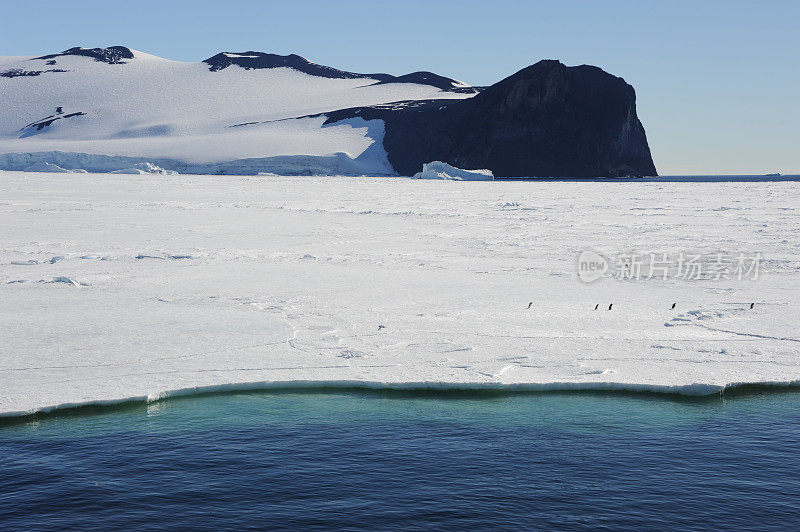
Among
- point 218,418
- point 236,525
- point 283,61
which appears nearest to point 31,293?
point 218,418

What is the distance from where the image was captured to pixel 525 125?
331 feet

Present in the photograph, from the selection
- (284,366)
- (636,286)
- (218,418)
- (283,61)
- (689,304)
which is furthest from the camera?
(283,61)

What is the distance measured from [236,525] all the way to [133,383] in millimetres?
2859

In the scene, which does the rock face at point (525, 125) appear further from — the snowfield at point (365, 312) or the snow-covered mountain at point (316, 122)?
the snowfield at point (365, 312)

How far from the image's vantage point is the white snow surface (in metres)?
80.9

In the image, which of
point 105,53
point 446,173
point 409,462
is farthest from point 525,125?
point 409,462

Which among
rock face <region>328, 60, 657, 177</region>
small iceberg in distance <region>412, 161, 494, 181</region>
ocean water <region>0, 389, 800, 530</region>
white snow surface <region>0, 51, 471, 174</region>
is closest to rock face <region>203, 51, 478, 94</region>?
white snow surface <region>0, 51, 471, 174</region>

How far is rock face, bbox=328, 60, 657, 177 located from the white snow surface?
6.00 meters

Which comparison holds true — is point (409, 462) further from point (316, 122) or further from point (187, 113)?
point (187, 113)

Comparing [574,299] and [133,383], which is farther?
[574,299]

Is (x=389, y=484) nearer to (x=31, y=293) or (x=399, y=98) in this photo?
(x=31, y=293)

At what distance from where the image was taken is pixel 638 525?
4703 millimetres

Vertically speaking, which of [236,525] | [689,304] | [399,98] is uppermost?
[399,98]

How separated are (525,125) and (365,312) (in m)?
94.3
